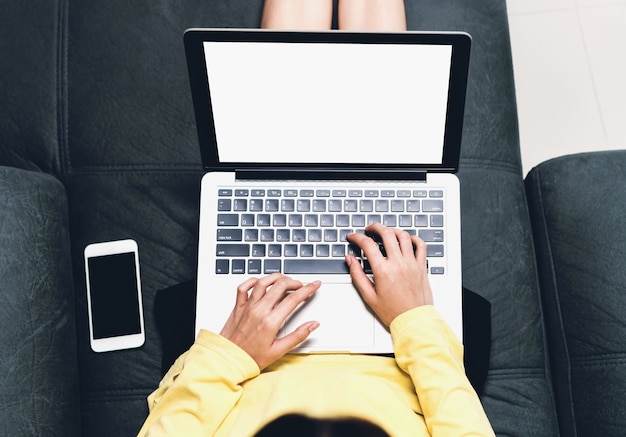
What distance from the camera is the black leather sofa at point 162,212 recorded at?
0.84 metres

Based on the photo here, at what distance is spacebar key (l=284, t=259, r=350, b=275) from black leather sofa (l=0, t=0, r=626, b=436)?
0.61 feet

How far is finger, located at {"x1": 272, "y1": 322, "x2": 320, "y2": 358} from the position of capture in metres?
0.78

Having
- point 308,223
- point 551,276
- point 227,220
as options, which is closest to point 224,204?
point 227,220

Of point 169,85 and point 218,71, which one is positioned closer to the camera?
point 218,71

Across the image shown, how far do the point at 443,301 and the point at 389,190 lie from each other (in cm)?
19

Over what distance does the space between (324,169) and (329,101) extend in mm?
102

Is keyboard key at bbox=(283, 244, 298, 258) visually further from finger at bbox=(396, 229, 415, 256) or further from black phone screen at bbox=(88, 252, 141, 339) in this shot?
black phone screen at bbox=(88, 252, 141, 339)

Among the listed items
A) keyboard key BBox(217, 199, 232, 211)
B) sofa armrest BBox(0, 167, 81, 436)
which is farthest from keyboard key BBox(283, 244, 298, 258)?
sofa armrest BBox(0, 167, 81, 436)

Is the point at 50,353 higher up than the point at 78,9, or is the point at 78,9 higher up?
the point at 78,9

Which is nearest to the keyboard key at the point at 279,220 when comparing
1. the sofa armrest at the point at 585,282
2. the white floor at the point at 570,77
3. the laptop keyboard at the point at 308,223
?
the laptop keyboard at the point at 308,223

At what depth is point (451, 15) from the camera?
3.28 feet

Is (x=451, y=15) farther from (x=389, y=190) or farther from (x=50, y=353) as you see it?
(x=50, y=353)

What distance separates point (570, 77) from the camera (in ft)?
4.15

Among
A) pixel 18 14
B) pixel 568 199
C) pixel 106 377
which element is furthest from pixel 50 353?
pixel 568 199
